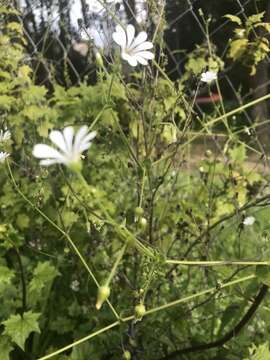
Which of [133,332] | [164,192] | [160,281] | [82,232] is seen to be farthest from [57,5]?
[133,332]

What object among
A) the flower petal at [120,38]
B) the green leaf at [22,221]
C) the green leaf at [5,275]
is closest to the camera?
the flower petal at [120,38]

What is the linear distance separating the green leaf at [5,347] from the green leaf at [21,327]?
0.05 meters

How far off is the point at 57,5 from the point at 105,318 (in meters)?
1.31

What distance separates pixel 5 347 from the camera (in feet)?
4.87

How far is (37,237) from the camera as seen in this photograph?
6.44 feet

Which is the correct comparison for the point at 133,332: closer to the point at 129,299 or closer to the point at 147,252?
the point at 129,299

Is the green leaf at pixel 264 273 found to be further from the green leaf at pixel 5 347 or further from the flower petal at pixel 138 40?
the green leaf at pixel 5 347

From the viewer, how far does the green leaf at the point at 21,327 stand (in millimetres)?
1402

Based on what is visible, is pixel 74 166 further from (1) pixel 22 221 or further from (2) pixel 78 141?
(1) pixel 22 221

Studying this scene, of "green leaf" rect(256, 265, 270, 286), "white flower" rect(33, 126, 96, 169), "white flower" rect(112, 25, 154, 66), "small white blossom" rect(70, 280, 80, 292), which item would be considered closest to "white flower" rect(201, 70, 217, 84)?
"white flower" rect(112, 25, 154, 66)

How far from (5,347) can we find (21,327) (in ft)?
0.32

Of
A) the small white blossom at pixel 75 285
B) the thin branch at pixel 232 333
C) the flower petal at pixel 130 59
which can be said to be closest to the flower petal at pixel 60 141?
the flower petal at pixel 130 59

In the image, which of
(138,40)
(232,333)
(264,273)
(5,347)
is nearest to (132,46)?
(138,40)

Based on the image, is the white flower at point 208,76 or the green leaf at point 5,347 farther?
the green leaf at point 5,347
